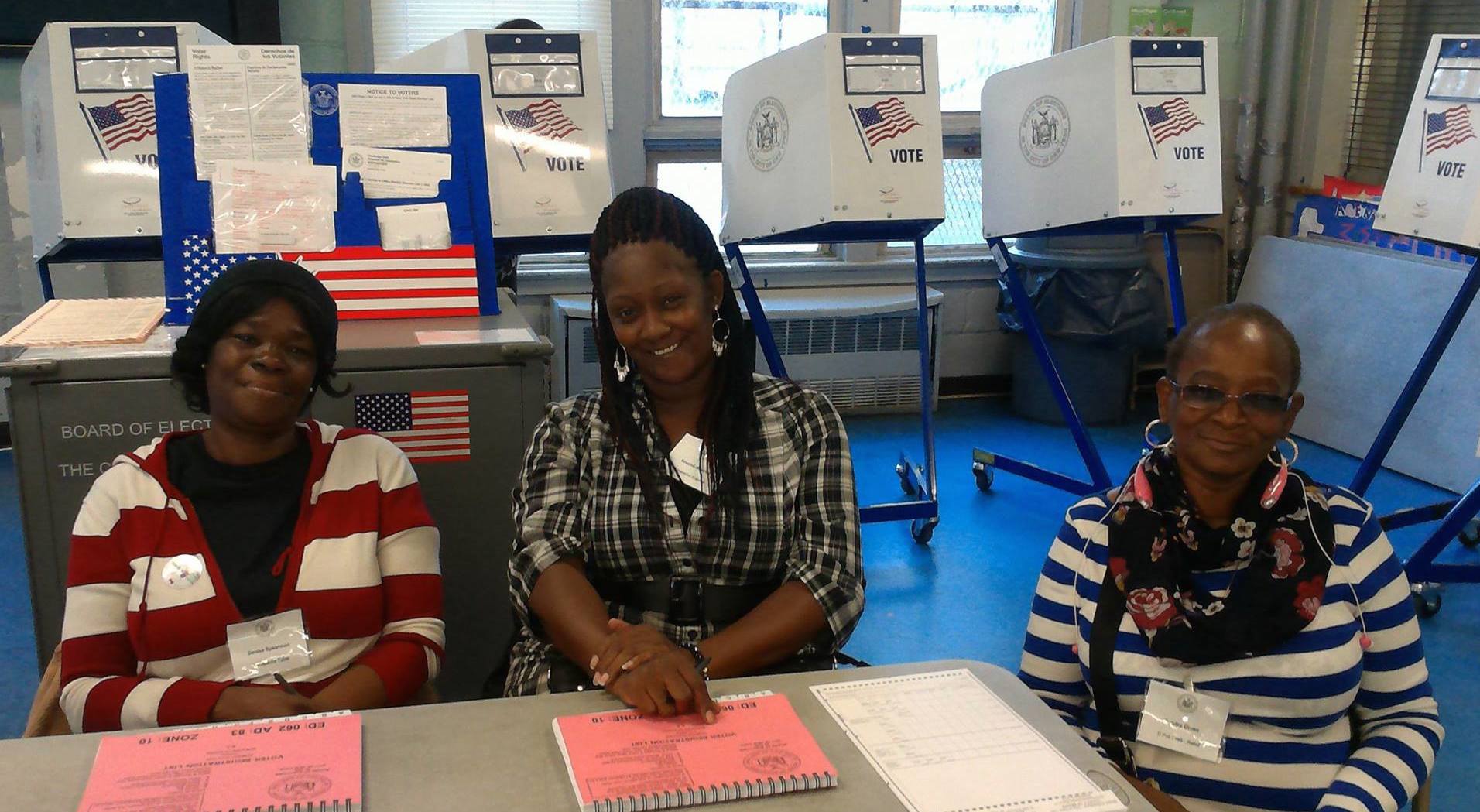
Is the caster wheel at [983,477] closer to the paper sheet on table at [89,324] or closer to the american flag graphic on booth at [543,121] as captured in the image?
the american flag graphic on booth at [543,121]

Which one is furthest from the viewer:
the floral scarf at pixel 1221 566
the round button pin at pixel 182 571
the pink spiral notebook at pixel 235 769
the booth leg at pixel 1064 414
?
the booth leg at pixel 1064 414

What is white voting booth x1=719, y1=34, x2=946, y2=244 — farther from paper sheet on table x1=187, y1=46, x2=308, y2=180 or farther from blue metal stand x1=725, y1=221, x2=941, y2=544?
paper sheet on table x1=187, y1=46, x2=308, y2=180

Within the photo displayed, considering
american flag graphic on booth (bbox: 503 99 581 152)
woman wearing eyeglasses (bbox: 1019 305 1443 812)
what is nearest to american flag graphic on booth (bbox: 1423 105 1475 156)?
woman wearing eyeglasses (bbox: 1019 305 1443 812)

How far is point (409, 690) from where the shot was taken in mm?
1575

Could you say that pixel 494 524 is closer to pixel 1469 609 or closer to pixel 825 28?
pixel 1469 609

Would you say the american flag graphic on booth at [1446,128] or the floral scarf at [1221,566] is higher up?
the american flag graphic on booth at [1446,128]

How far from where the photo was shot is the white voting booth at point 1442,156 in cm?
307

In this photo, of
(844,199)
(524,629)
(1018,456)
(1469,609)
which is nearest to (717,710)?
(524,629)

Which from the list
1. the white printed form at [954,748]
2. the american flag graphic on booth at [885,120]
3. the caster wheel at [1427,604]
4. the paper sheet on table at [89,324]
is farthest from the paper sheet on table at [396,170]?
the caster wheel at [1427,604]

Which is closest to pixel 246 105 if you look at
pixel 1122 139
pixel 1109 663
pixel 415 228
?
pixel 415 228

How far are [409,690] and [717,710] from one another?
0.56m

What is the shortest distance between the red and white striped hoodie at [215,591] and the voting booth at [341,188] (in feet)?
2.07

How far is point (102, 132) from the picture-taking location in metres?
2.83

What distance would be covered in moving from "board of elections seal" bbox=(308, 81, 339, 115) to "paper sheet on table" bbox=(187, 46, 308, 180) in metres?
0.02
